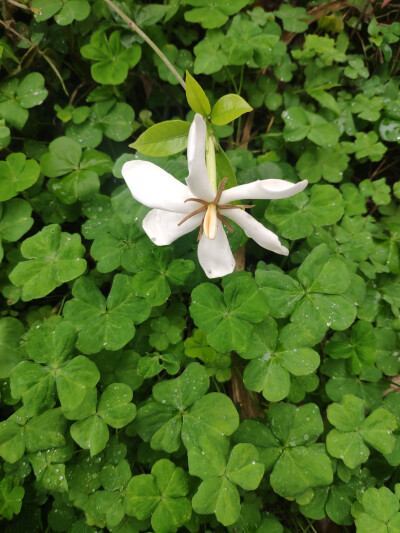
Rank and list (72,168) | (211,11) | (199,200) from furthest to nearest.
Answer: (211,11) → (72,168) → (199,200)

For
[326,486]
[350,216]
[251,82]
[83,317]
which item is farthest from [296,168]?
[326,486]

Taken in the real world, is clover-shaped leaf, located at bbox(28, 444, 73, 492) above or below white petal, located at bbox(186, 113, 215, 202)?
below

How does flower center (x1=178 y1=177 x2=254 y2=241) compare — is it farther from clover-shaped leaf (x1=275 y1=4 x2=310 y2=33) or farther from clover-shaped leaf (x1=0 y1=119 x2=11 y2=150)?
clover-shaped leaf (x1=275 y1=4 x2=310 y2=33)

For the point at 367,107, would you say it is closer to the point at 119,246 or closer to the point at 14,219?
the point at 119,246

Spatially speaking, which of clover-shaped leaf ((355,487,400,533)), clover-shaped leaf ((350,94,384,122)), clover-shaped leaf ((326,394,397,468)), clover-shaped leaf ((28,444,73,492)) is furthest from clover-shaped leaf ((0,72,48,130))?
clover-shaped leaf ((355,487,400,533))

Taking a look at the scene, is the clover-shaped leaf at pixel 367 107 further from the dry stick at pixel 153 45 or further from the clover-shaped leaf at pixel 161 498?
the clover-shaped leaf at pixel 161 498

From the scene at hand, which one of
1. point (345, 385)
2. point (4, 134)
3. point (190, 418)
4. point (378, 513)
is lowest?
point (378, 513)

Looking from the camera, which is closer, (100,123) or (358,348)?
(358,348)

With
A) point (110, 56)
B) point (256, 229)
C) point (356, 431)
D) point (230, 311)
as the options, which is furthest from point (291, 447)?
point (110, 56)
